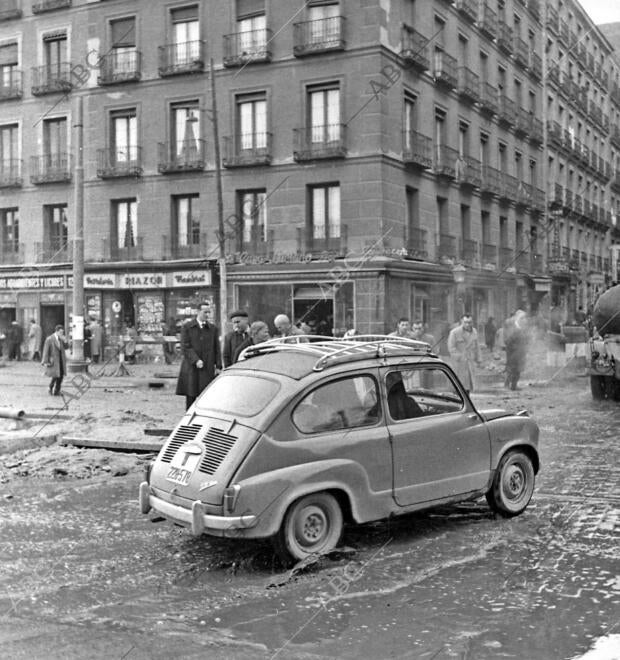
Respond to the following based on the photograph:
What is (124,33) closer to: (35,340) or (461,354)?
(35,340)

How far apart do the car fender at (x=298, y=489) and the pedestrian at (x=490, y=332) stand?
2587 cm

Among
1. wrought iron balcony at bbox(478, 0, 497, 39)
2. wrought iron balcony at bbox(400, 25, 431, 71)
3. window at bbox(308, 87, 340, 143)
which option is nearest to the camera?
window at bbox(308, 87, 340, 143)

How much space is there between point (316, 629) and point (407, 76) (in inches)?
994

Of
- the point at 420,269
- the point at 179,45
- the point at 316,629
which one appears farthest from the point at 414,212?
the point at 316,629

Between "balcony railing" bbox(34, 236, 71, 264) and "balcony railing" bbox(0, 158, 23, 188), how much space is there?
254 cm

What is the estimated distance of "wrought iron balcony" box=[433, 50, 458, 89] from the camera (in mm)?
29406

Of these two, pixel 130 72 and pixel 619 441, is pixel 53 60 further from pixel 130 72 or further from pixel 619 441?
pixel 619 441

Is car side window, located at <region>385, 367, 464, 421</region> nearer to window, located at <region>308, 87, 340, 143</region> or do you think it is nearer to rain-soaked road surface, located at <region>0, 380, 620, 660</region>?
rain-soaked road surface, located at <region>0, 380, 620, 660</region>

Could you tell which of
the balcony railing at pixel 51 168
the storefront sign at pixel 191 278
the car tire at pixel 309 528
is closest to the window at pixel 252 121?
the storefront sign at pixel 191 278

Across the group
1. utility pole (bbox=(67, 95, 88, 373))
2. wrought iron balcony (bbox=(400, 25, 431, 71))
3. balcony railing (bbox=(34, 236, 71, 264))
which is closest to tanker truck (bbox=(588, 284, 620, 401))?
utility pole (bbox=(67, 95, 88, 373))

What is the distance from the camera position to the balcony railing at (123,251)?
3005cm

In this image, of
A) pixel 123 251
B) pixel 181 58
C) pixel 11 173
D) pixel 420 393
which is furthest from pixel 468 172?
pixel 420 393

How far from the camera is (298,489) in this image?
5.84 m

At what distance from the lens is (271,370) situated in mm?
6438
